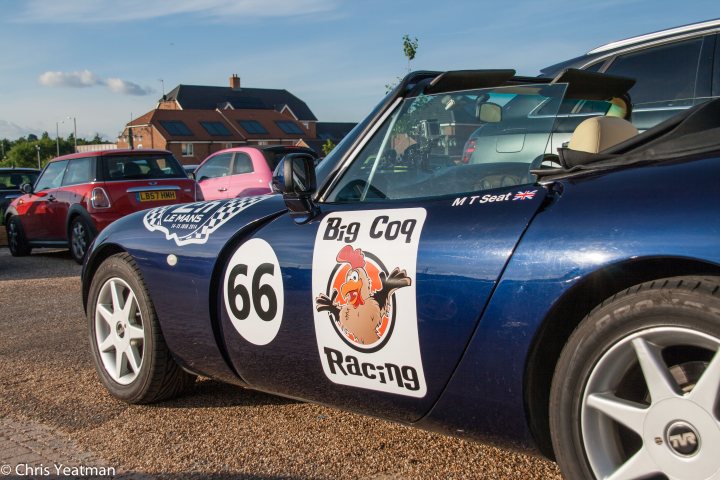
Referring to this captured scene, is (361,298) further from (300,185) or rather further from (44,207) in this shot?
(44,207)

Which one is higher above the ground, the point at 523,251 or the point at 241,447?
the point at 523,251

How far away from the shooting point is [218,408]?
12.2 feet

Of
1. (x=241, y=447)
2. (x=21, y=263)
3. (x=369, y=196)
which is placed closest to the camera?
(x=369, y=196)

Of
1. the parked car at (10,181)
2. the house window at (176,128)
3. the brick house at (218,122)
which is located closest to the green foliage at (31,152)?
the brick house at (218,122)

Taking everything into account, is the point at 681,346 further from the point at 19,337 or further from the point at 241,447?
the point at 19,337

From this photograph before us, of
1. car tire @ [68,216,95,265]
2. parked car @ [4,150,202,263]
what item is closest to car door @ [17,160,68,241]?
parked car @ [4,150,202,263]

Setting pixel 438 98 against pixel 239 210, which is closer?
pixel 438 98

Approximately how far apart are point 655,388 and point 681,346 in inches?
5.3

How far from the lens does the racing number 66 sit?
297 cm

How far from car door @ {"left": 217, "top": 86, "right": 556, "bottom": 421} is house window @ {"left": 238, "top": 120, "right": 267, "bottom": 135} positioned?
251 feet

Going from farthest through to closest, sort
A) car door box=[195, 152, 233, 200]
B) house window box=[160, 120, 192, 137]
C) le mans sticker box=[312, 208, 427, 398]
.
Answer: house window box=[160, 120, 192, 137]
car door box=[195, 152, 233, 200]
le mans sticker box=[312, 208, 427, 398]

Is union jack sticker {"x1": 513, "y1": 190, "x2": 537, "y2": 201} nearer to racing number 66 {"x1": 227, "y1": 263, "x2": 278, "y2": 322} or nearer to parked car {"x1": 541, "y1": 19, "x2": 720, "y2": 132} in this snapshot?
racing number 66 {"x1": 227, "y1": 263, "x2": 278, "y2": 322}

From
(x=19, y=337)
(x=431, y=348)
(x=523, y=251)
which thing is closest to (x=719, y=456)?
(x=523, y=251)

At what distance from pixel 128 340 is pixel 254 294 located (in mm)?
1080
